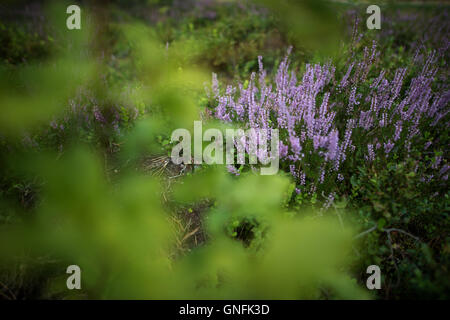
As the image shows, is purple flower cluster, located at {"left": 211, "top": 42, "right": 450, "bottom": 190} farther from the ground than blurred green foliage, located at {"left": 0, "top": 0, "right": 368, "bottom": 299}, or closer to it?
A: farther from the ground

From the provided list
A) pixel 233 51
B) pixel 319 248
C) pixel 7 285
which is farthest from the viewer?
pixel 233 51

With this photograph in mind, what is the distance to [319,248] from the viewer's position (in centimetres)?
105

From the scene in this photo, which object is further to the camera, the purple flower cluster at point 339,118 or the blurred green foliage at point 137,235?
the purple flower cluster at point 339,118

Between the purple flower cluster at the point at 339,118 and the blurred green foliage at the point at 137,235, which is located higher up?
the purple flower cluster at the point at 339,118

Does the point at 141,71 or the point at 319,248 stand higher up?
the point at 141,71

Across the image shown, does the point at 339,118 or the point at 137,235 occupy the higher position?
the point at 339,118

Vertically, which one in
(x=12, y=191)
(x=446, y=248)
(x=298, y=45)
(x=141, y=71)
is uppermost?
(x=298, y=45)

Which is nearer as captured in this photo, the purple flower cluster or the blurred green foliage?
the blurred green foliage

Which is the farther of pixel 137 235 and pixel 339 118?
pixel 339 118

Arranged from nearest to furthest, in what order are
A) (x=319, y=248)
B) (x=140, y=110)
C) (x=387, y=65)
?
(x=319, y=248) < (x=140, y=110) < (x=387, y=65)
